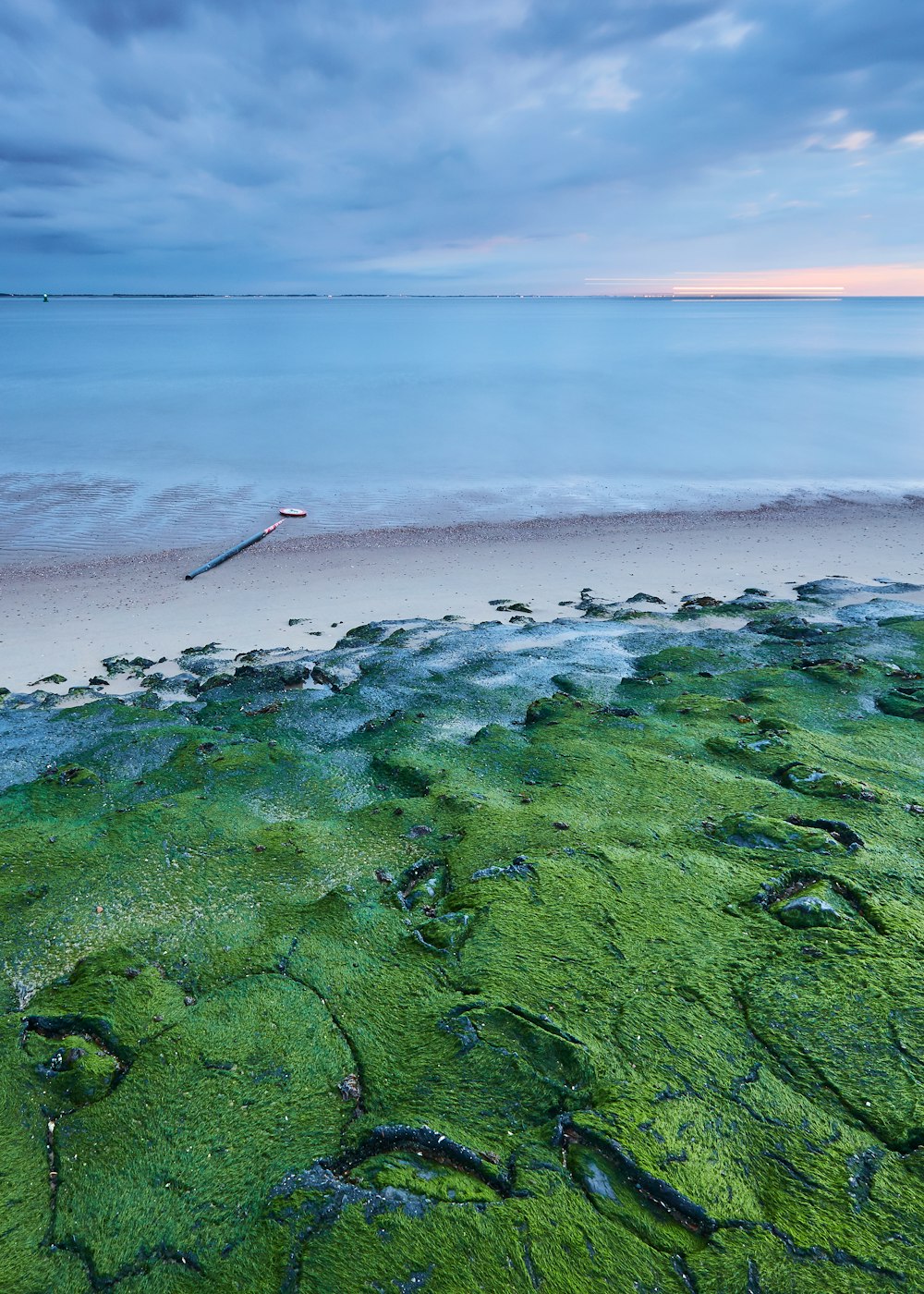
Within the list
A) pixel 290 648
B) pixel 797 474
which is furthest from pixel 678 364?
pixel 290 648

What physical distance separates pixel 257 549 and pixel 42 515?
6.37 m

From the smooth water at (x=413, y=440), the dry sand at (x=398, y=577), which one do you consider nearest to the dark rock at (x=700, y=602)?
the dry sand at (x=398, y=577)

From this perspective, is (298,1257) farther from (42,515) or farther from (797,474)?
(797,474)

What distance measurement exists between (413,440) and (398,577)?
14973 millimetres

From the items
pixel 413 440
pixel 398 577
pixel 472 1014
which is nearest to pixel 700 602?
pixel 398 577

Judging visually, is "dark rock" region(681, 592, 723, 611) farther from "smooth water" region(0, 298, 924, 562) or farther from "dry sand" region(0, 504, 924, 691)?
"smooth water" region(0, 298, 924, 562)

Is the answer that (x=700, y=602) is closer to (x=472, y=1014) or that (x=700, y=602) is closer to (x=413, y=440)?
(x=472, y=1014)

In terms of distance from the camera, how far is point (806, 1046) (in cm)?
306

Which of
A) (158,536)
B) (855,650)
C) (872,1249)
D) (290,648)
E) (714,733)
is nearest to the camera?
(872,1249)

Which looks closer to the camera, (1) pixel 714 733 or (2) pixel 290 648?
(1) pixel 714 733

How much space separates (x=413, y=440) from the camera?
26.3m

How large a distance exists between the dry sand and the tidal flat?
13.8 feet

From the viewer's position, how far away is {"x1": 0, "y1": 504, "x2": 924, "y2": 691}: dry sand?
1027 cm

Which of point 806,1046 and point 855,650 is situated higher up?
point 806,1046
